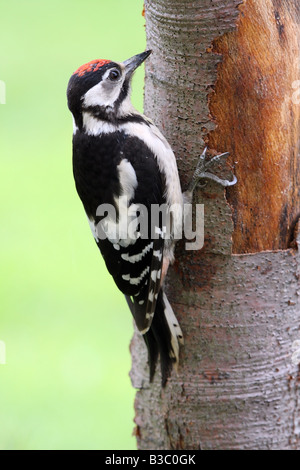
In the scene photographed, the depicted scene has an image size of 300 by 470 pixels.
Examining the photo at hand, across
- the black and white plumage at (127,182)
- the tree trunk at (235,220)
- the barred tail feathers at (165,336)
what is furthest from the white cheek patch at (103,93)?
the barred tail feathers at (165,336)

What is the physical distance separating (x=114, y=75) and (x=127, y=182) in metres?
0.51

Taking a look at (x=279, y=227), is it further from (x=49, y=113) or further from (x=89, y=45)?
(x=89, y=45)

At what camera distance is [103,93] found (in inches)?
138

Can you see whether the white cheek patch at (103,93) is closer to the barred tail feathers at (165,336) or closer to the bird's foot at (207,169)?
the bird's foot at (207,169)

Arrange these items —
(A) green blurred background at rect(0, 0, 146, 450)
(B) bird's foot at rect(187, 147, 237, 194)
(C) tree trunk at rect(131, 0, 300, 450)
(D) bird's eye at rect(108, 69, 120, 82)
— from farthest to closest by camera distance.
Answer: (A) green blurred background at rect(0, 0, 146, 450), (D) bird's eye at rect(108, 69, 120, 82), (B) bird's foot at rect(187, 147, 237, 194), (C) tree trunk at rect(131, 0, 300, 450)

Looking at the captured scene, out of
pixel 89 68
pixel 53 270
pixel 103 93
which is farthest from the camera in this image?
pixel 53 270

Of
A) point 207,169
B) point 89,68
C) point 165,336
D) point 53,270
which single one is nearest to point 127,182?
point 207,169

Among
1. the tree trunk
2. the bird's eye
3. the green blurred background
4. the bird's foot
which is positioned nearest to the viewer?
the tree trunk

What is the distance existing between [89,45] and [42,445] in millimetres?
5732

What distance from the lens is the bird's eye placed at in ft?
11.4

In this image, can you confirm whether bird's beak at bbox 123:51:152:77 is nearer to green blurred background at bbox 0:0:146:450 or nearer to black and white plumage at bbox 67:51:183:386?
black and white plumage at bbox 67:51:183:386

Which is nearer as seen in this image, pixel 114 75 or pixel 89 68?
pixel 89 68

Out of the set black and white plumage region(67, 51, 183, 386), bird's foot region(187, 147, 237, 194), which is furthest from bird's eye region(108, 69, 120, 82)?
bird's foot region(187, 147, 237, 194)

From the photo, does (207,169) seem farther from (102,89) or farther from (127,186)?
(102,89)
